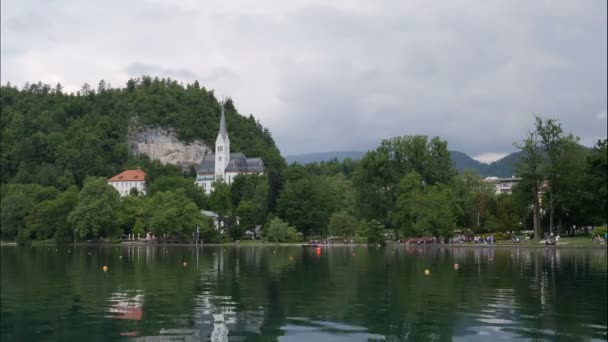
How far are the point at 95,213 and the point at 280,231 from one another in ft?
102

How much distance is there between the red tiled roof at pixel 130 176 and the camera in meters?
175

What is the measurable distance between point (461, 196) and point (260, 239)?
34.3 meters

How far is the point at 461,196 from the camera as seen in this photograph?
10131 cm

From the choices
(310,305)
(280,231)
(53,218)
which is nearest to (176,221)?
(280,231)

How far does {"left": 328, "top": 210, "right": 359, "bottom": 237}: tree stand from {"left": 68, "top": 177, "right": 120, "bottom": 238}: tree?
3695 cm

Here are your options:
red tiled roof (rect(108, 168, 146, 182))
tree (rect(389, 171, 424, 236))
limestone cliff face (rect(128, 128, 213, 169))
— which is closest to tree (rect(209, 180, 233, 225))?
tree (rect(389, 171, 424, 236))

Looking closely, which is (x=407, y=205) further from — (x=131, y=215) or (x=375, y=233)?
(x=131, y=215)

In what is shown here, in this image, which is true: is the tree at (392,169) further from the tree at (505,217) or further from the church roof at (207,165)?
the church roof at (207,165)

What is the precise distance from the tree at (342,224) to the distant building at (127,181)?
83.8 m

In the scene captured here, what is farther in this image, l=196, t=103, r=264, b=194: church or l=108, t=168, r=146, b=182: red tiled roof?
l=196, t=103, r=264, b=194: church

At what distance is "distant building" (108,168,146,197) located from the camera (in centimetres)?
17350

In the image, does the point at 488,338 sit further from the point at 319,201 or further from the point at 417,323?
the point at 319,201

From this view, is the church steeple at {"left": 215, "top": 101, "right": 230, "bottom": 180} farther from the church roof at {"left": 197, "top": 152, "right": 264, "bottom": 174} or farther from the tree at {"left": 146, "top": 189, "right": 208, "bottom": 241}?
the tree at {"left": 146, "top": 189, "right": 208, "bottom": 241}

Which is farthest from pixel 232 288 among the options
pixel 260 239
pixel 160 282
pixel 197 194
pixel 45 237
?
pixel 197 194
